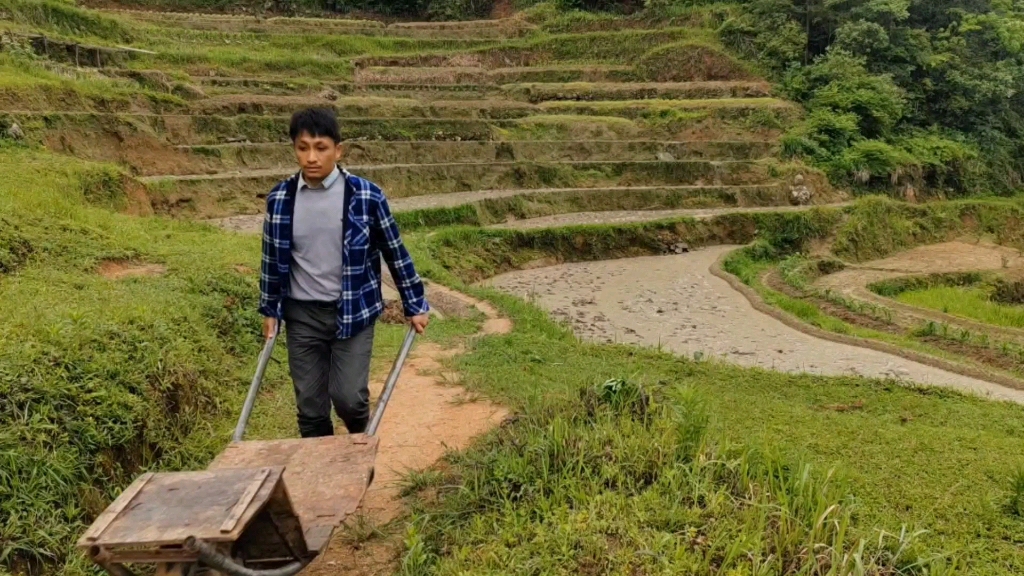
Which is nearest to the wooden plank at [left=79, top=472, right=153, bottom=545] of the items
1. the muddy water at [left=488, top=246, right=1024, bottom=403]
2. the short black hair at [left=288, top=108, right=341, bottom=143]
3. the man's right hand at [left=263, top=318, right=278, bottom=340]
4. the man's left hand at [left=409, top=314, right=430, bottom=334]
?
the man's right hand at [left=263, top=318, right=278, bottom=340]

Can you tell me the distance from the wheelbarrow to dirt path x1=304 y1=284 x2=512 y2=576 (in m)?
0.50

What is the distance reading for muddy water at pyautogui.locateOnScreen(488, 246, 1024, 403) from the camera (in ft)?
28.6

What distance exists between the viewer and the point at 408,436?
451 cm

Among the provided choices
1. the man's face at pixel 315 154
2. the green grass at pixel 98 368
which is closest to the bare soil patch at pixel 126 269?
the green grass at pixel 98 368

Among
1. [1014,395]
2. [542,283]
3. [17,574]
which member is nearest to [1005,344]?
[1014,395]

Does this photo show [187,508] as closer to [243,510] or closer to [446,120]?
[243,510]

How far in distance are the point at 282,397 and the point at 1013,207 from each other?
24.0 meters

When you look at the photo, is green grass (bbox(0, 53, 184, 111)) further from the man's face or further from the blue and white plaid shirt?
the man's face

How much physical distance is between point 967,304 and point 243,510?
14456 mm

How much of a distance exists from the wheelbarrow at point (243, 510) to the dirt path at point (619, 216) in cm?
1245

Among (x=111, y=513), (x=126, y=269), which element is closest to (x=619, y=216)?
(x=126, y=269)

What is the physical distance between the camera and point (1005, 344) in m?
9.54

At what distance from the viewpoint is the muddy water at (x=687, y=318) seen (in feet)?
28.6

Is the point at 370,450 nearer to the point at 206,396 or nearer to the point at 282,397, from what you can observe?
the point at 206,396
